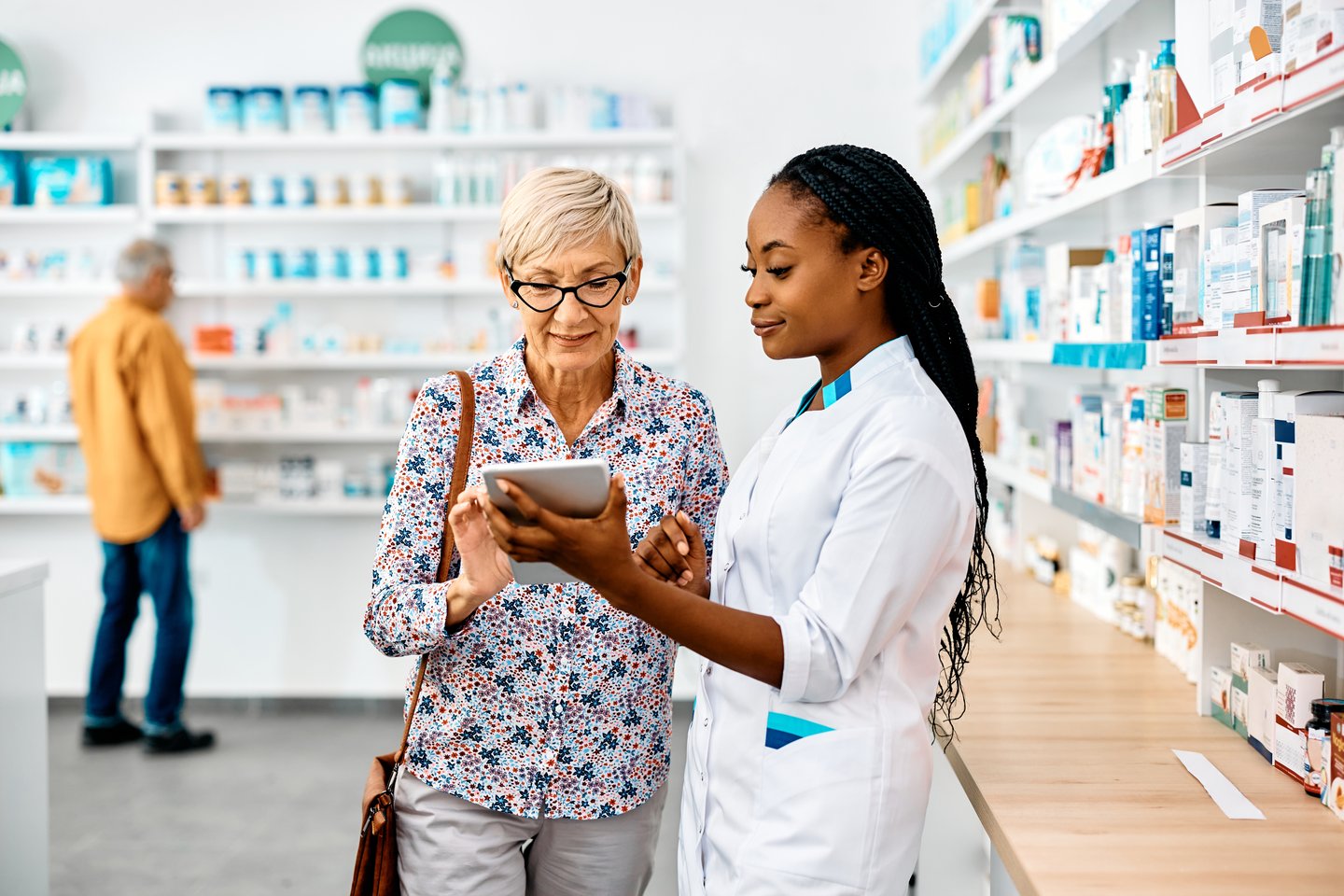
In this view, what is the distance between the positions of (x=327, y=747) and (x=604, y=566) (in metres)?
4.06

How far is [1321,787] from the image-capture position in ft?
5.51

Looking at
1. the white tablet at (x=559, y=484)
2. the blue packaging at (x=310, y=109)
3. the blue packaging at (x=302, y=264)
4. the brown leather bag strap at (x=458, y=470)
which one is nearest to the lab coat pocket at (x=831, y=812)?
the white tablet at (x=559, y=484)

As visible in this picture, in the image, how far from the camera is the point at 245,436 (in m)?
5.06

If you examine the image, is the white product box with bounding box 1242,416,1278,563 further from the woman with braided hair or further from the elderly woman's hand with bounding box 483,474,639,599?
the elderly woman's hand with bounding box 483,474,639,599

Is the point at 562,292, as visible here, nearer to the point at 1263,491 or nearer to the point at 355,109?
the point at 1263,491

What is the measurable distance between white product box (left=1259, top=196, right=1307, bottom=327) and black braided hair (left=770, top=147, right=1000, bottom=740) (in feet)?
1.79

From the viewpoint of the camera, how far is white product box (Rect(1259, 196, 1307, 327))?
161cm

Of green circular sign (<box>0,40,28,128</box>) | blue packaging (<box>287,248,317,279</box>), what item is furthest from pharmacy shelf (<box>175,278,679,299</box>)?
green circular sign (<box>0,40,28,128</box>)

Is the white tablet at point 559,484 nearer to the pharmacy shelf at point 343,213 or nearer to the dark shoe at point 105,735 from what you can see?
the pharmacy shelf at point 343,213

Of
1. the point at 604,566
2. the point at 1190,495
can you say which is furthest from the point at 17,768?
the point at 1190,495

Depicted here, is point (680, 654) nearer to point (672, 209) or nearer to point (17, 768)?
point (672, 209)

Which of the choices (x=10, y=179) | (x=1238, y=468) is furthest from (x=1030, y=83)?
(x=10, y=179)

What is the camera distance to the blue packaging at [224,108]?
16.6ft

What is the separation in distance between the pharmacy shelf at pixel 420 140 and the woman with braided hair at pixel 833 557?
12.1ft
